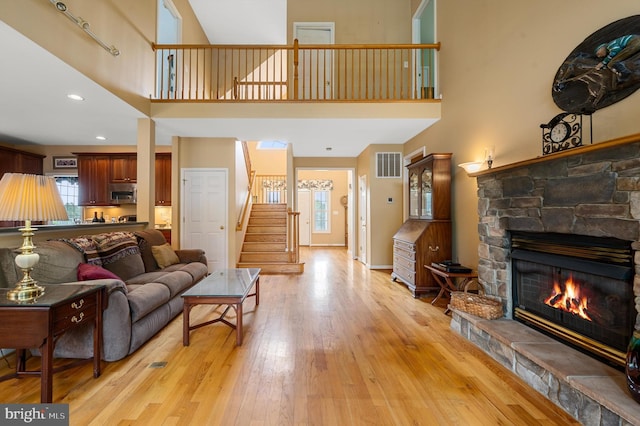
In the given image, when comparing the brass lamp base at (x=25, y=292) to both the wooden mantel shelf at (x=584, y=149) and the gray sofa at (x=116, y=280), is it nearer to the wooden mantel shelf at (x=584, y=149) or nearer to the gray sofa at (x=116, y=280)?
the gray sofa at (x=116, y=280)

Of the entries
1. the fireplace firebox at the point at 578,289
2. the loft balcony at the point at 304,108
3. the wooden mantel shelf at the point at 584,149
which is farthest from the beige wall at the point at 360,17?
the fireplace firebox at the point at 578,289

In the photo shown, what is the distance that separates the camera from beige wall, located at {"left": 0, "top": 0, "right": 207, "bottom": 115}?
2.41m

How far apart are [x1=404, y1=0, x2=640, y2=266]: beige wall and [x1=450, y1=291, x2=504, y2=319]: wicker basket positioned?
2.89ft

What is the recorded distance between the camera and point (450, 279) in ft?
12.0

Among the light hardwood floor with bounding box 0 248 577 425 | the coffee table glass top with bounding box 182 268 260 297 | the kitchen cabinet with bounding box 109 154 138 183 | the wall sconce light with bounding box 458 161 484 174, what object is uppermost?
the kitchen cabinet with bounding box 109 154 138 183

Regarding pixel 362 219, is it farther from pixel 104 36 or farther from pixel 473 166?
pixel 104 36

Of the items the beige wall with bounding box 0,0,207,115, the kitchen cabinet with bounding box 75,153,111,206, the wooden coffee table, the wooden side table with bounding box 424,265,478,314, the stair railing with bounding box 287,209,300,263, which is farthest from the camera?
the kitchen cabinet with bounding box 75,153,111,206

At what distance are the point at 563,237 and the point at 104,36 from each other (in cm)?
501

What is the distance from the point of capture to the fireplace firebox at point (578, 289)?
1.78 meters

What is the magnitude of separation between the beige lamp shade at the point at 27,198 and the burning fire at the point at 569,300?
375 cm

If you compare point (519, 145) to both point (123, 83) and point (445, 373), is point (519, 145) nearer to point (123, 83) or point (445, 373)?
point (445, 373)

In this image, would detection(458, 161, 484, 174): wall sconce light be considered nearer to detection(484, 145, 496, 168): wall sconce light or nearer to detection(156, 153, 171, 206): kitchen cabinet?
detection(484, 145, 496, 168): wall sconce light

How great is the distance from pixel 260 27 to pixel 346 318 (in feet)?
23.0

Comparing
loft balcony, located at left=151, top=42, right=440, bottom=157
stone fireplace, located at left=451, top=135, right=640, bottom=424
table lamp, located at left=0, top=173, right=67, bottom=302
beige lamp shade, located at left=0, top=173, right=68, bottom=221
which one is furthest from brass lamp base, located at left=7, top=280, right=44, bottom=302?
stone fireplace, located at left=451, top=135, right=640, bottom=424
